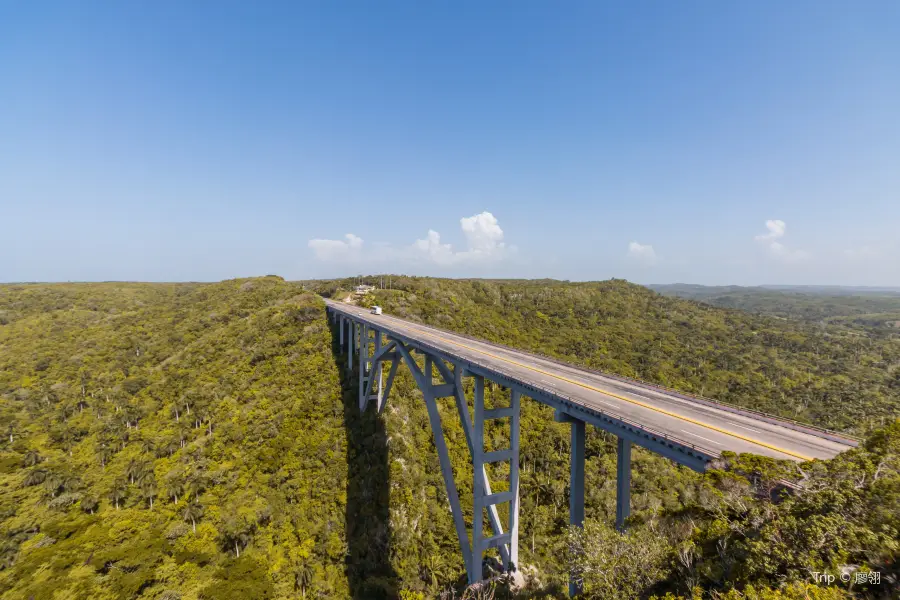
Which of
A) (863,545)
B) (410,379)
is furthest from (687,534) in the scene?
(410,379)

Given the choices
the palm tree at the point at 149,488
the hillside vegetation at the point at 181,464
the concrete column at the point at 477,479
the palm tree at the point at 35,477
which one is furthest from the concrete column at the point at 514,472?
the palm tree at the point at 35,477

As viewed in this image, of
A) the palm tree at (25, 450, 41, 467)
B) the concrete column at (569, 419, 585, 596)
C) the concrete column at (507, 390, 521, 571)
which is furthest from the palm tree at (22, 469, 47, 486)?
the concrete column at (569, 419, 585, 596)

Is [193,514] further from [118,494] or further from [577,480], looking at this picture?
[577,480]

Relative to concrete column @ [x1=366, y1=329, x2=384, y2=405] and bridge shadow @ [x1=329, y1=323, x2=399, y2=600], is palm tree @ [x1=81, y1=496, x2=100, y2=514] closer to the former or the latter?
bridge shadow @ [x1=329, y1=323, x2=399, y2=600]

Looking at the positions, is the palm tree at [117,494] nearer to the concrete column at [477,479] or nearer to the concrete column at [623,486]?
the concrete column at [477,479]

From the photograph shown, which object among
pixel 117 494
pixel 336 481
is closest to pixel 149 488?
pixel 117 494

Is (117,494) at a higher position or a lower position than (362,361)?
lower
